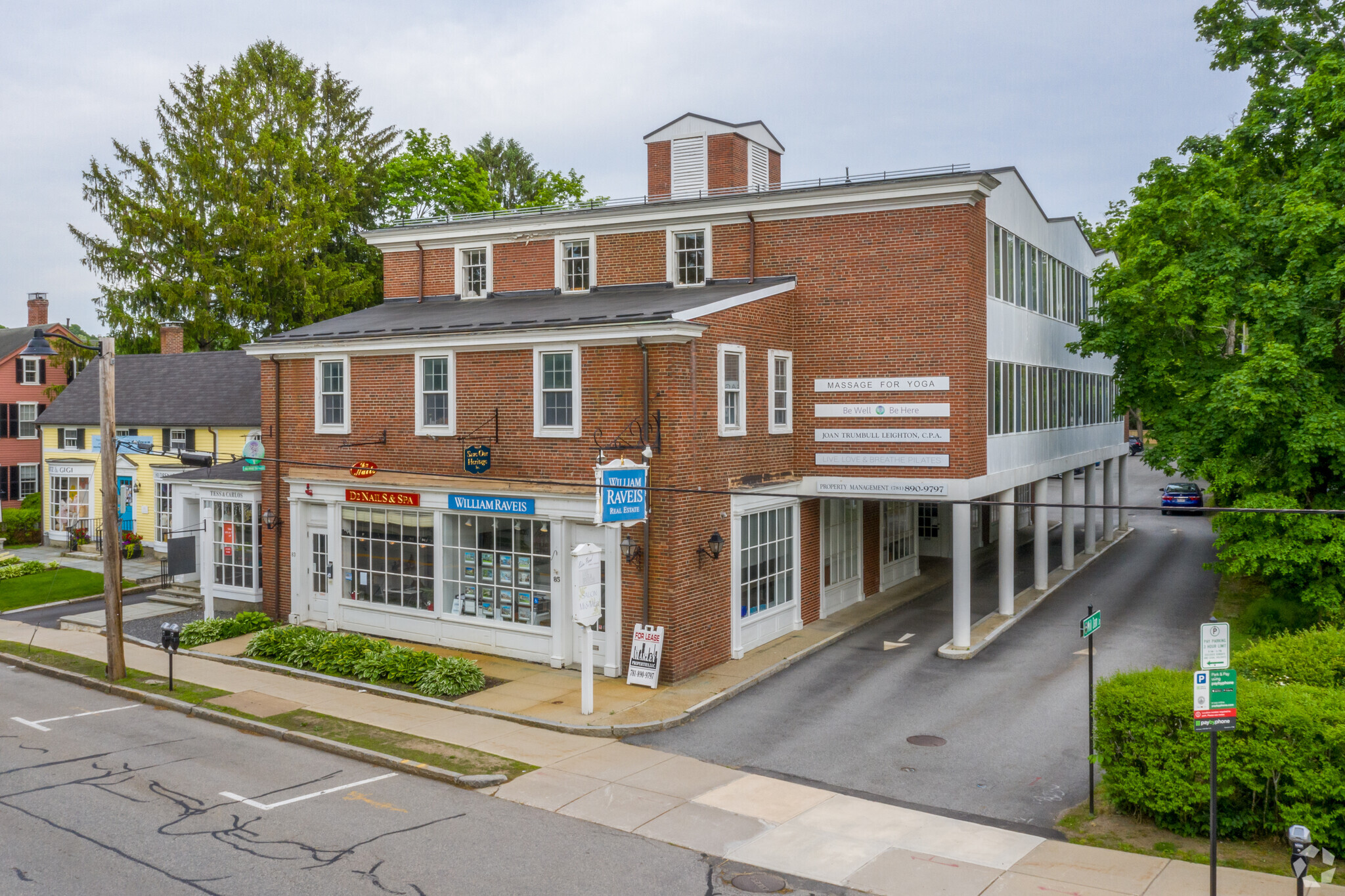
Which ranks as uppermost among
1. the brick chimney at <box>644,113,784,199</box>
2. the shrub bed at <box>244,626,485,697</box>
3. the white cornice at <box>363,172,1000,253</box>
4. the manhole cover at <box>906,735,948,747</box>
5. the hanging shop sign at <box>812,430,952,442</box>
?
the brick chimney at <box>644,113,784,199</box>

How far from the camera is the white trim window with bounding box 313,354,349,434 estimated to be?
22.2m

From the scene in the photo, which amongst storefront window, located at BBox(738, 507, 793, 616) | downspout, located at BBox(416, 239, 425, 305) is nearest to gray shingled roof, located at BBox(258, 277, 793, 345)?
downspout, located at BBox(416, 239, 425, 305)

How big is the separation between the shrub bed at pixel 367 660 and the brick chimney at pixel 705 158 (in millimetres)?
13736

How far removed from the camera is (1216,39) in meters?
25.3

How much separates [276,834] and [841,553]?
15.8 metres

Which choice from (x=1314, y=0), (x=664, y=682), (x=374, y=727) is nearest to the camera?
(x=374, y=727)

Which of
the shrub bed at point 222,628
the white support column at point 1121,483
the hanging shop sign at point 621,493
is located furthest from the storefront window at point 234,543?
the white support column at point 1121,483

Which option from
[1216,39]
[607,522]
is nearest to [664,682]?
[607,522]

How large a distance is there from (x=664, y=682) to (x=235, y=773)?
7242 mm

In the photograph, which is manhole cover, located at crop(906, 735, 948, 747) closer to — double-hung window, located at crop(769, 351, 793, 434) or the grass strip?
double-hung window, located at crop(769, 351, 793, 434)

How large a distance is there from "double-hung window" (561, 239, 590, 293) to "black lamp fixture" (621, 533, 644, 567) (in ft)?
28.5

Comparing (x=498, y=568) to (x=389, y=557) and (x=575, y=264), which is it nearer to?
(x=389, y=557)

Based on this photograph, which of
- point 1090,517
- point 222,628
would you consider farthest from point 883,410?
point 222,628

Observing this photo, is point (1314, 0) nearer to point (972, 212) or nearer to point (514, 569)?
point (972, 212)
